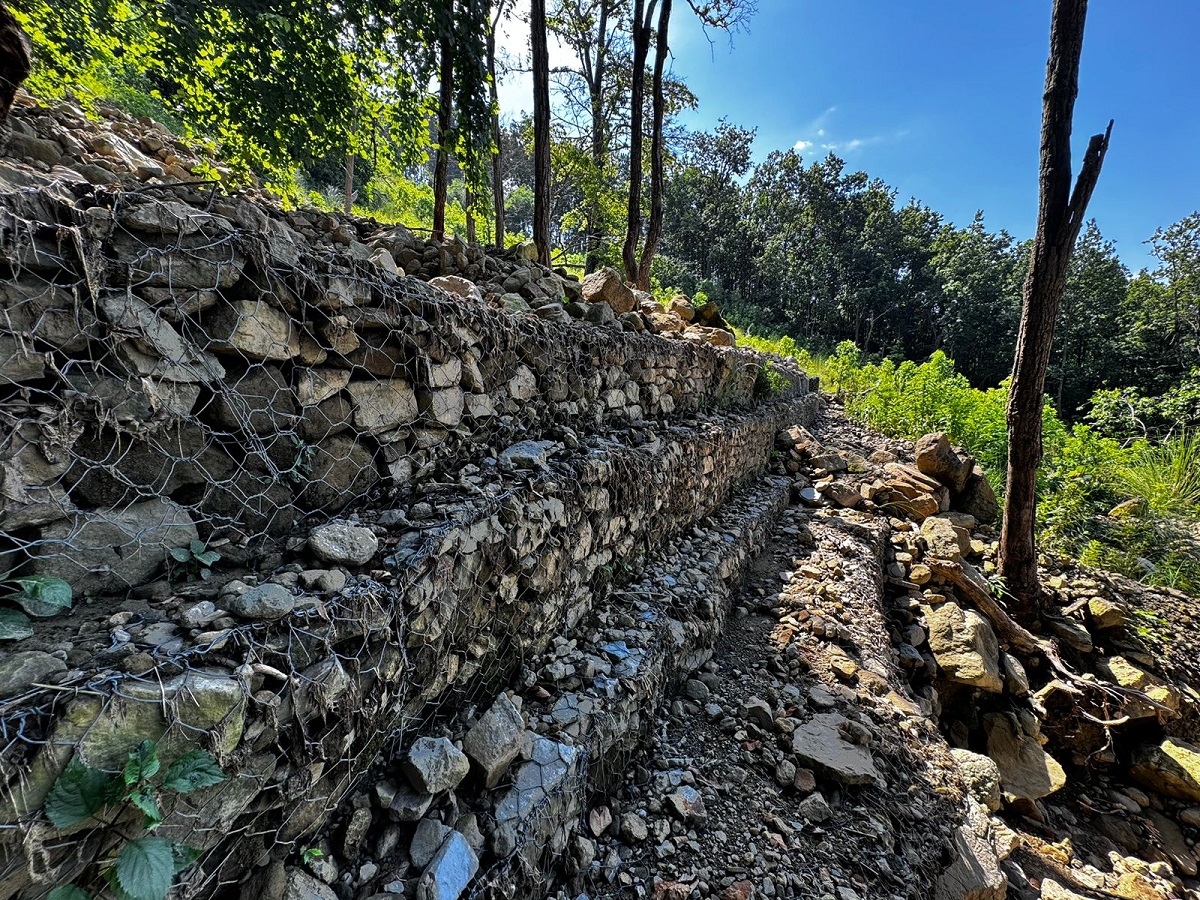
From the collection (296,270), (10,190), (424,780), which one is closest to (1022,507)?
(424,780)

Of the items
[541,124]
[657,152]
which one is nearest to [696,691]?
[541,124]

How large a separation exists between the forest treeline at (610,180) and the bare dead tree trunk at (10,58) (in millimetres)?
2543

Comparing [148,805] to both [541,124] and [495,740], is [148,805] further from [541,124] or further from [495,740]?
[541,124]

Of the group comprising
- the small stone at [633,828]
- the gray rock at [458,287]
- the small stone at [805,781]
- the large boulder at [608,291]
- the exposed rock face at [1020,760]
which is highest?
the large boulder at [608,291]

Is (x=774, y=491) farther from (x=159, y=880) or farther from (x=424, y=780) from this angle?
(x=159, y=880)

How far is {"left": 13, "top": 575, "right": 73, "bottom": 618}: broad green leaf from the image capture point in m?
0.94

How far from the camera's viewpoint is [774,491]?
5.18 m

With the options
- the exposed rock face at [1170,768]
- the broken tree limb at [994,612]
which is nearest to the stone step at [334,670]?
the broken tree limb at [994,612]

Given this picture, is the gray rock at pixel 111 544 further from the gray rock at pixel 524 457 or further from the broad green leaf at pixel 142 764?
the gray rock at pixel 524 457

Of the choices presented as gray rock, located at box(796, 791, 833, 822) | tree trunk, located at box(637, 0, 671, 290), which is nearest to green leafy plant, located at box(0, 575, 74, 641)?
gray rock, located at box(796, 791, 833, 822)

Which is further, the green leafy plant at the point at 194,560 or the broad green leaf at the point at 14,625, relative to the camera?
the green leafy plant at the point at 194,560

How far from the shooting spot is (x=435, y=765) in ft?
4.70

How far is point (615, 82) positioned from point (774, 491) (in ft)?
32.4

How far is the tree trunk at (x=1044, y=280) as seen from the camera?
3916 mm
